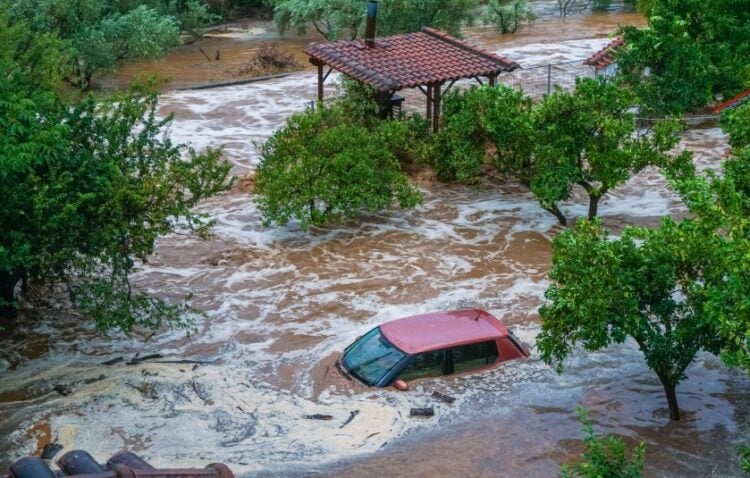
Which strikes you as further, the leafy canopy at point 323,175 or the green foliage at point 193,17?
the green foliage at point 193,17

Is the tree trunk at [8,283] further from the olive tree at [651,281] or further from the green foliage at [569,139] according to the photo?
the green foliage at [569,139]

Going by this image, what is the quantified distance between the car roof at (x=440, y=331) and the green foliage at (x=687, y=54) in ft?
50.8

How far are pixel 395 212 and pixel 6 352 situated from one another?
947cm

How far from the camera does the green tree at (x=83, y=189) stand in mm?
13477

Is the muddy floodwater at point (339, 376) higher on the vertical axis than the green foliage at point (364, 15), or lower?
lower

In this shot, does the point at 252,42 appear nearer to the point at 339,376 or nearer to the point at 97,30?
the point at 97,30

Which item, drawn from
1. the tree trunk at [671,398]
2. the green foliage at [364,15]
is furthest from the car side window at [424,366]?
the green foliage at [364,15]

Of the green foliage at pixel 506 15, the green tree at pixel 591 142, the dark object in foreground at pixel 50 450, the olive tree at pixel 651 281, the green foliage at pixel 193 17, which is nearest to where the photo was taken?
the olive tree at pixel 651 281

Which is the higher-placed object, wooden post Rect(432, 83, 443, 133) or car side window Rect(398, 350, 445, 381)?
wooden post Rect(432, 83, 443, 133)

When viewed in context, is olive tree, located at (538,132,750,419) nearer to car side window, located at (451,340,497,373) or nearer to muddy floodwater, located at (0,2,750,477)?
car side window, located at (451,340,497,373)

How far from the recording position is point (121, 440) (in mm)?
12695

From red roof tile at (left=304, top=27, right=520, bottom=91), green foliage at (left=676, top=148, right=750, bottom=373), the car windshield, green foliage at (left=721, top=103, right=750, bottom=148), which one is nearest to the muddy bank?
red roof tile at (left=304, top=27, right=520, bottom=91)

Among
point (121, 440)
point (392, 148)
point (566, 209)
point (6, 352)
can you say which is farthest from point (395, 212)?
point (121, 440)

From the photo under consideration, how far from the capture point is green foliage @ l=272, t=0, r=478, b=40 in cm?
3809
